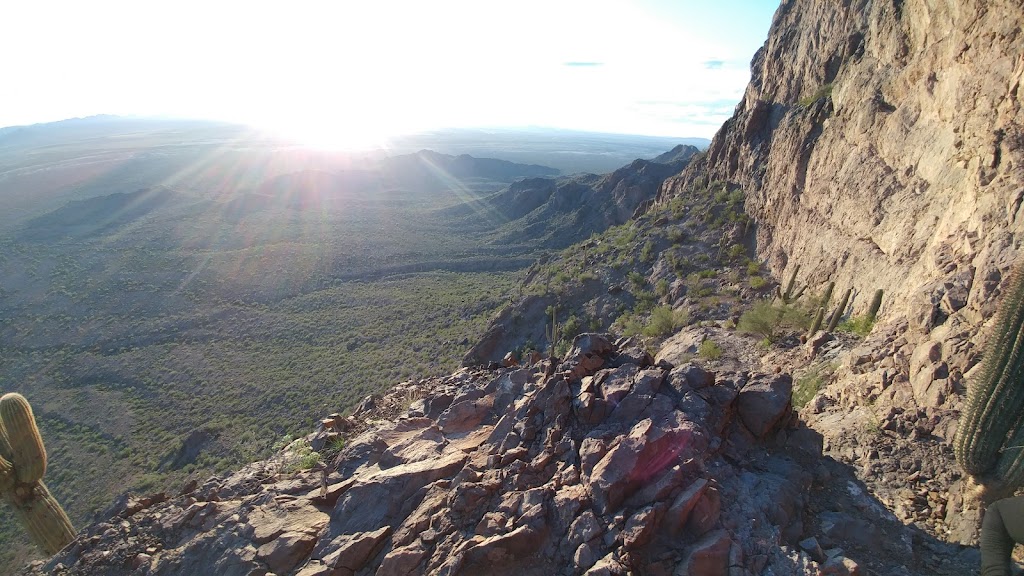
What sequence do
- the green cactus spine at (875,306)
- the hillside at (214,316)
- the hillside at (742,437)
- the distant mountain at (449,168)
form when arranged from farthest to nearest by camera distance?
the distant mountain at (449,168) → the hillside at (214,316) → the green cactus spine at (875,306) → the hillside at (742,437)

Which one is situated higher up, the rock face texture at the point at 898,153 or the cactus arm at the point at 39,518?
the rock face texture at the point at 898,153

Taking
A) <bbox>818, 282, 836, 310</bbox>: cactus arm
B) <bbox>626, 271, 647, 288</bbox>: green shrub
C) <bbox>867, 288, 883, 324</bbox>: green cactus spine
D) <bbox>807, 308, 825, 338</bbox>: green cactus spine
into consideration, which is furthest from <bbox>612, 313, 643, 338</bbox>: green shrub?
<bbox>867, 288, 883, 324</bbox>: green cactus spine

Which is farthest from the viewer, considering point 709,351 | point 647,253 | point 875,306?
point 647,253

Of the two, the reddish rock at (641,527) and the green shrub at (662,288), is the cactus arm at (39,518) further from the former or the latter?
the green shrub at (662,288)

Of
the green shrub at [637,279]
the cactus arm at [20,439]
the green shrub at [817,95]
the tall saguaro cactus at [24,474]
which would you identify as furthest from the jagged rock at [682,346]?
the cactus arm at [20,439]

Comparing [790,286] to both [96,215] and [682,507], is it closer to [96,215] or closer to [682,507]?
[682,507]

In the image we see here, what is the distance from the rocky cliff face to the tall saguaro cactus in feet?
48.0

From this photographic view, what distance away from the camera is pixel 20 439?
1010cm

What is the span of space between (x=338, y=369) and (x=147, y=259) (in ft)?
137

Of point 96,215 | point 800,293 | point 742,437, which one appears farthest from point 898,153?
point 96,215

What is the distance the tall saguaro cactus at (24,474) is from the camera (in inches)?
396

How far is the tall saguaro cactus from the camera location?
10.0 metres

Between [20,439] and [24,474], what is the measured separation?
2.37 feet

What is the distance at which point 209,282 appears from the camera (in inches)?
1924
